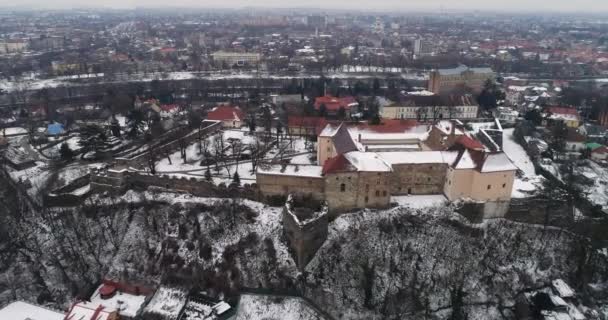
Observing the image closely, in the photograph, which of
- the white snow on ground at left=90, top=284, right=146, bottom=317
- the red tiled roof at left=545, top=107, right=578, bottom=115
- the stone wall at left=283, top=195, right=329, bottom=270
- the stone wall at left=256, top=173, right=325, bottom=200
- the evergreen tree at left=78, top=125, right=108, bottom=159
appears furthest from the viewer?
the red tiled roof at left=545, top=107, right=578, bottom=115

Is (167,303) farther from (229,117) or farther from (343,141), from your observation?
(229,117)

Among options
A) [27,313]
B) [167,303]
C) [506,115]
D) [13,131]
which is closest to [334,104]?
[506,115]

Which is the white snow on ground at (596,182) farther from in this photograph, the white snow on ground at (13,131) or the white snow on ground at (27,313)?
the white snow on ground at (13,131)

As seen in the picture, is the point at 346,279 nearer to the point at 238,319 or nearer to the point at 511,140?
the point at 238,319

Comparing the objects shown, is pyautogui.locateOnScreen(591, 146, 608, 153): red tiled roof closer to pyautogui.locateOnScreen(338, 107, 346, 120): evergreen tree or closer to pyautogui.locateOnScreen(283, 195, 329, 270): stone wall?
pyautogui.locateOnScreen(338, 107, 346, 120): evergreen tree

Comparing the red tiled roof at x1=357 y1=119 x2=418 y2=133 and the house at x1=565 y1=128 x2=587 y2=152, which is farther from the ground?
the red tiled roof at x1=357 y1=119 x2=418 y2=133

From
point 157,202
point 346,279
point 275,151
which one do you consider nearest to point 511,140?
point 275,151

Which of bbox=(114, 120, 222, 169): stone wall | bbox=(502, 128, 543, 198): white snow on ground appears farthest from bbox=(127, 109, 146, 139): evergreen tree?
bbox=(502, 128, 543, 198): white snow on ground
